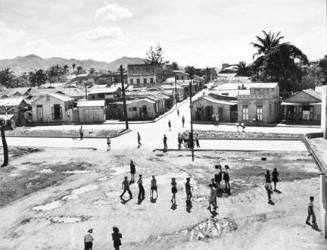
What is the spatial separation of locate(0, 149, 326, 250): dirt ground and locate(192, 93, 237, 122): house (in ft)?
63.2

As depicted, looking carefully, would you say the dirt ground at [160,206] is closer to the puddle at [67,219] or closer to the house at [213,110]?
the puddle at [67,219]

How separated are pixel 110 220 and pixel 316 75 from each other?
72.7 meters

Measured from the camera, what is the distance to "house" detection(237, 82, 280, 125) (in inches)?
1916

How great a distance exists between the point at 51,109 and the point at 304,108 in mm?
36471

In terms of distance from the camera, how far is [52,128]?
53312 mm

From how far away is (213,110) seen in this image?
52.8 meters

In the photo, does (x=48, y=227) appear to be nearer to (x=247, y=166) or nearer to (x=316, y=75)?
(x=247, y=166)

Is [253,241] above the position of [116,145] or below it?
below

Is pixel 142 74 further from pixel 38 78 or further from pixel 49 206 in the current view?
pixel 49 206

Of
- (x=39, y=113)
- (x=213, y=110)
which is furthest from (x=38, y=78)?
(x=213, y=110)

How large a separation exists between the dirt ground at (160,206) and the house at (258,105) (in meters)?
16.8

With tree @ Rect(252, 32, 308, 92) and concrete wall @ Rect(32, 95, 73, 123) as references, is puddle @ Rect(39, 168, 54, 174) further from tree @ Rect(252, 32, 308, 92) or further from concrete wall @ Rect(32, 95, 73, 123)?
tree @ Rect(252, 32, 308, 92)

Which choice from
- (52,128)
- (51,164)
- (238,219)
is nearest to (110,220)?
(238,219)

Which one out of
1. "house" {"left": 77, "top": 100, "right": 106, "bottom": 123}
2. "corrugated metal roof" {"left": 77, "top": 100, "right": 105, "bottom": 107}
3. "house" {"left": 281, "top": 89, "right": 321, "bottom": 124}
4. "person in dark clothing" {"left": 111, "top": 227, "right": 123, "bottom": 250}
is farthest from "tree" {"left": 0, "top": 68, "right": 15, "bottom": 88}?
"person in dark clothing" {"left": 111, "top": 227, "right": 123, "bottom": 250}
